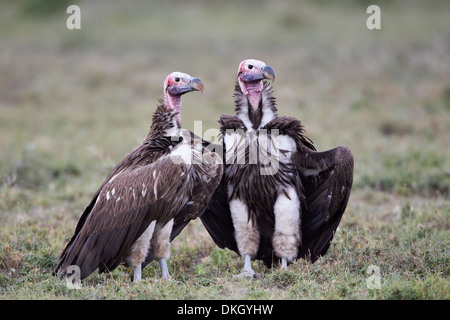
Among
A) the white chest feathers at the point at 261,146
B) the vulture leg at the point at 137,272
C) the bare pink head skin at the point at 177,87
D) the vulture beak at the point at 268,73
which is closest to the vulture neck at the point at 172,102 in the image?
the bare pink head skin at the point at 177,87

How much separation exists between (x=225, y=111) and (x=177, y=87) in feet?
21.5

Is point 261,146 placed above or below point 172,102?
below

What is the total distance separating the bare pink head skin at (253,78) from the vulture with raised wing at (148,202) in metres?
0.43

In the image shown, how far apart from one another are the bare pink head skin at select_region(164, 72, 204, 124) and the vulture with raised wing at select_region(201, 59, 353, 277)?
0.41 metres

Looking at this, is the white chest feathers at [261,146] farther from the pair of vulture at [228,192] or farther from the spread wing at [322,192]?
the spread wing at [322,192]

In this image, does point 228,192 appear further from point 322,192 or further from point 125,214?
point 125,214

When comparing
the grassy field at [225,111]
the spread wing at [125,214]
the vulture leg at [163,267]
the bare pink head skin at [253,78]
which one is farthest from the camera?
the bare pink head skin at [253,78]

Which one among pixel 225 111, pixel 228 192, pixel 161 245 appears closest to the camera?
pixel 161 245

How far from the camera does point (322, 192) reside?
536 cm

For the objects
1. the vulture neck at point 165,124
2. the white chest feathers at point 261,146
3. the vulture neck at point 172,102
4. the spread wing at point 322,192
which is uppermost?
the vulture neck at point 172,102

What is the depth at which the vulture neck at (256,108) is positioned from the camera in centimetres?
544

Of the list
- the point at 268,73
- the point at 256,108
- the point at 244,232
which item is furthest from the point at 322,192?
the point at 268,73

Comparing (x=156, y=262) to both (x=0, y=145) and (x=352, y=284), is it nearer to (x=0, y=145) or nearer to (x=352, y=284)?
(x=352, y=284)

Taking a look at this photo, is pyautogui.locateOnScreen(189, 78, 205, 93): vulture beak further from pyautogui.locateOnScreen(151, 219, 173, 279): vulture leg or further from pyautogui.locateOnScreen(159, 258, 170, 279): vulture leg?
pyautogui.locateOnScreen(159, 258, 170, 279): vulture leg
